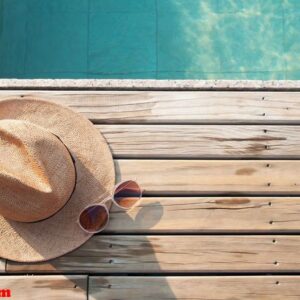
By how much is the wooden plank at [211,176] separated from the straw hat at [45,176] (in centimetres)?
16

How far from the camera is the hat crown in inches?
88.9

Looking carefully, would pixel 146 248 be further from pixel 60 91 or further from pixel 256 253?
pixel 60 91

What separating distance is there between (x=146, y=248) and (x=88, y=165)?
1.44ft

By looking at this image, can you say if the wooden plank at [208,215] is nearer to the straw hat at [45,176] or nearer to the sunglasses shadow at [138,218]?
the sunglasses shadow at [138,218]

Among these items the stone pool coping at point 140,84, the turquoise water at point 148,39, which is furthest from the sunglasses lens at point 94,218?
the turquoise water at point 148,39

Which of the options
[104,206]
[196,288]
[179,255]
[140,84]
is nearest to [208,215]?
[179,255]

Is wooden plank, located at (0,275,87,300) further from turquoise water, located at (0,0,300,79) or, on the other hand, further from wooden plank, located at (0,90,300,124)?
turquoise water, located at (0,0,300,79)

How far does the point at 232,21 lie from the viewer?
4.95 metres

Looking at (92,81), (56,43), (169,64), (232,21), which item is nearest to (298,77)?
(232,21)

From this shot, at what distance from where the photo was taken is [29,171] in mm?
2268

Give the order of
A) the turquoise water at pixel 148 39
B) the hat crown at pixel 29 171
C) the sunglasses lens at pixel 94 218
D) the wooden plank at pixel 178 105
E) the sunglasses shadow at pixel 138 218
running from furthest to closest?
the turquoise water at pixel 148 39, the wooden plank at pixel 178 105, the sunglasses shadow at pixel 138 218, the sunglasses lens at pixel 94 218, the hat crown at pixel 29 171

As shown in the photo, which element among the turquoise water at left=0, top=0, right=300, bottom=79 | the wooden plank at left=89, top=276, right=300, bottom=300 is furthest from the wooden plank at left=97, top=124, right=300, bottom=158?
the turquoise water at left=0, top=0, right=300, bottom=79

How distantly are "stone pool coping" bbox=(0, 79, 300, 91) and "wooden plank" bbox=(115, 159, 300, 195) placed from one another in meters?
0.35

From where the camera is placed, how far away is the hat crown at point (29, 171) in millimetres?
2258
